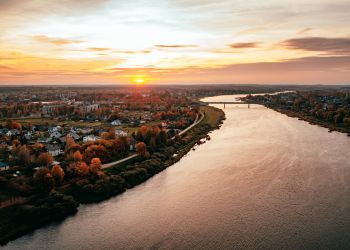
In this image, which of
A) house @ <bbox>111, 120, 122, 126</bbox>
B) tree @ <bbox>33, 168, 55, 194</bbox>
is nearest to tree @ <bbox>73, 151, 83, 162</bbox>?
tree @ <bbox>33, 168, 55, 194</bbox>

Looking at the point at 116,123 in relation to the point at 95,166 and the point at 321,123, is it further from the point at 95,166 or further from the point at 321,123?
the point at 321,123

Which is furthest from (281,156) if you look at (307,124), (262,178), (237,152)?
(307,124)

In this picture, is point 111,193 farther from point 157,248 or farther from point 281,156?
point 281,156

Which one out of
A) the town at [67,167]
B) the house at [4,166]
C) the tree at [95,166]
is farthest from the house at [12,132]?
the tree at [95,166]

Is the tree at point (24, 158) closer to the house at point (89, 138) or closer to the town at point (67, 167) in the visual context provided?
the town at point (67, 167)

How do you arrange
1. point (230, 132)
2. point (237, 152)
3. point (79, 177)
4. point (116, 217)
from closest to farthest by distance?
point (116, 217)
point (79, 177)
point (237, 152)
point (230, 132)

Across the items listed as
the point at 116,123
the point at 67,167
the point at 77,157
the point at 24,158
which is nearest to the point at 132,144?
the point at 77,157

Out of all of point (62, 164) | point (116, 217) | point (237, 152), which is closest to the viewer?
point (116, 217)
